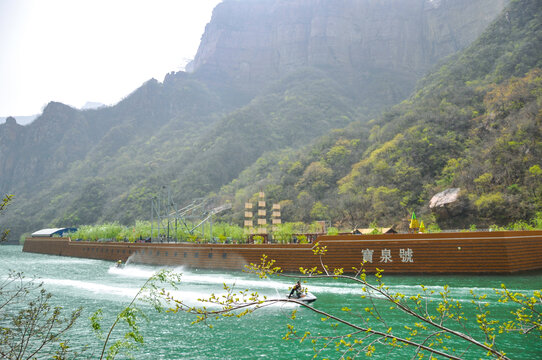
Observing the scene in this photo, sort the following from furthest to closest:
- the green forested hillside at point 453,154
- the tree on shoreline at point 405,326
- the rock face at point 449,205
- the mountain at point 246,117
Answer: the mountain at point 246,117 → the green forested hillside at point 453,154 → the rock face at point 449,205 → the tree on shoreline at point 405,326

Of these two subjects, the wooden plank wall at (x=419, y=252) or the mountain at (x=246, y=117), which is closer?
the wooden plank wall at (x=419, y=252)

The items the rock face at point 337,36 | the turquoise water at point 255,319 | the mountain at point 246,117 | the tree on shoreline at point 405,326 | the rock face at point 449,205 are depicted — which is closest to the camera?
the tree on shoreline at point 405,326

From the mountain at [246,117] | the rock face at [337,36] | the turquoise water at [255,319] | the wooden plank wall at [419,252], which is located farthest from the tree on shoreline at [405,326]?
the rock face at [337,36]

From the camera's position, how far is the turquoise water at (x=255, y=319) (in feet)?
38.0

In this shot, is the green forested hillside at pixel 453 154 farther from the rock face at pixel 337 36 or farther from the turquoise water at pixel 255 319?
the rock face at pixel 337 36

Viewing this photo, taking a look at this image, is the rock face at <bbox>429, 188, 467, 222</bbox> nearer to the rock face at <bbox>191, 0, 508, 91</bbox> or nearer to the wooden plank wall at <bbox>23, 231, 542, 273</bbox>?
the wooden plank wall at <bbox>23, 231, 542, 273</bbox>

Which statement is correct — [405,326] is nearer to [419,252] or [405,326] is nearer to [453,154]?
[419,252]

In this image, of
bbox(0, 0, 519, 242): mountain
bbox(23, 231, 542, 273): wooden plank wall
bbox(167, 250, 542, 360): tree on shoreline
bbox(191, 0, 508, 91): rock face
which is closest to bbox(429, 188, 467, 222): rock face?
bbox(23, 231, 542, 273): wooden plank wall

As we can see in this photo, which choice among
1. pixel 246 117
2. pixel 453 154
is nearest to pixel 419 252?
pixel 453 154

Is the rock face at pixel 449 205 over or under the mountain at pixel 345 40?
under

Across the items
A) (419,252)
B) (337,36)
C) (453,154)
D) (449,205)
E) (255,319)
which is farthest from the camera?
(337,36)

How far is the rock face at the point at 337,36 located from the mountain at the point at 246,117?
1.50 feet

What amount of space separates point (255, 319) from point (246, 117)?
95.0 m

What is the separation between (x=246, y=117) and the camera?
4247 inches
